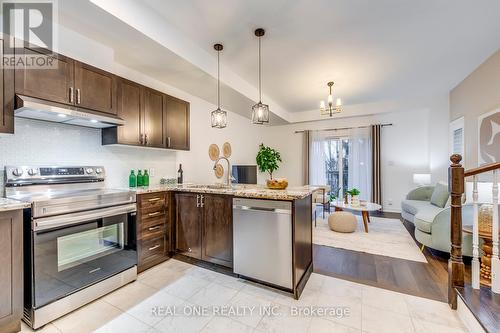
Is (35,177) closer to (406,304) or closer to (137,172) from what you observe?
(137,172)

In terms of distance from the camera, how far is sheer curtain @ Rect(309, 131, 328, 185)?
6379 mm

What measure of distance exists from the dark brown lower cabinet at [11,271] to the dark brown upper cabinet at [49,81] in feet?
3.40

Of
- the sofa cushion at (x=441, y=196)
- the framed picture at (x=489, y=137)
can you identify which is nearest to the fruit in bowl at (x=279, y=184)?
the sofa cushion at (x=441, y=196)

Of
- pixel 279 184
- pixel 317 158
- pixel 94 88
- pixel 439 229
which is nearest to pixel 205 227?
pixel 279 184

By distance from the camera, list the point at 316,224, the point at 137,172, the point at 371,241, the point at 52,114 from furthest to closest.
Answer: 1. the point at 316,224
2. the point at 371,241
3. the point at 137,172
4. the point at 52,114

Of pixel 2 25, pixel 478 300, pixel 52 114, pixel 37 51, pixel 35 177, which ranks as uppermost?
pixel 2 25

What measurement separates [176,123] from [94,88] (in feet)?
3.80

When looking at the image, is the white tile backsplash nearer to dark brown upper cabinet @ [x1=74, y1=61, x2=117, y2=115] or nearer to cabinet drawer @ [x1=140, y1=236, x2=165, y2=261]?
dark brown upper cabinet @ [x1=74, y1=61, x2=117, y2=115]

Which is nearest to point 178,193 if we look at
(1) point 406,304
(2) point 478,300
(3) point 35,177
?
(3) point 35,177

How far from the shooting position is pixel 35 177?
2064 mm

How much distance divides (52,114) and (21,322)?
1742 mm

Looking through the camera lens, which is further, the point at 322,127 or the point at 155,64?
the point at 322,127

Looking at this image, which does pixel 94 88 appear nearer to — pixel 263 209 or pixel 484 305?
pixel 263 209

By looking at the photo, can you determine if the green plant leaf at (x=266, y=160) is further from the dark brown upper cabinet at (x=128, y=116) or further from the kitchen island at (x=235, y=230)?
the dark brown upper cabinet at (x=128, y=116)
